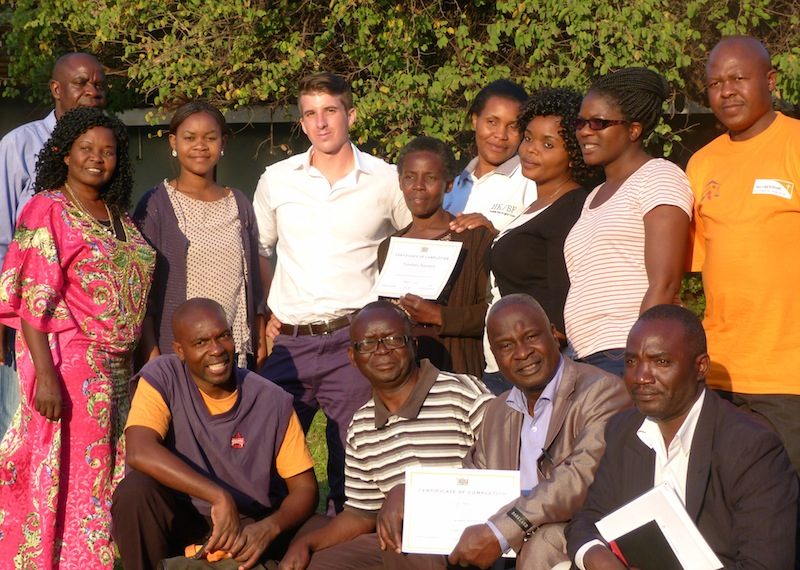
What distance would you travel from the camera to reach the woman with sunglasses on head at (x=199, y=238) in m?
6.36

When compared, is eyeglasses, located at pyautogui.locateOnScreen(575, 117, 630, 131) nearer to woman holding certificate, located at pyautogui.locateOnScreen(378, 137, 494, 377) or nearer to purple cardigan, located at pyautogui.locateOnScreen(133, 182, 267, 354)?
woman holding certificate, located at pyautogui.locateOnScreen(378, 137, 494, 377)

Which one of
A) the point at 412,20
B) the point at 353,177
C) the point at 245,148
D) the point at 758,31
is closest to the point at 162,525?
the point at 353,177

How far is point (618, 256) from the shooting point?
510cm

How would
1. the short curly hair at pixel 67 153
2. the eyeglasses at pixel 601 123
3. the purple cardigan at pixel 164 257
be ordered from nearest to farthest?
1. the eyeglasses at pixel 601 123
2. the short curly hair at pixel 67 153
3. the purple cardigan at pixel 164 257

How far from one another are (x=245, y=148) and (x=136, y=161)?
167cm

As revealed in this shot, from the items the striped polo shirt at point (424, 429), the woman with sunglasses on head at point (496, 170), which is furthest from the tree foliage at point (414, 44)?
the striped polo shirt at point (424, 429)

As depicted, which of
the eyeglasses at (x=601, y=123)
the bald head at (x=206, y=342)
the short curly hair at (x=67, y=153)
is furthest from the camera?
the short curly hair at (x=67, y=153)

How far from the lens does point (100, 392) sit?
605 centimetres

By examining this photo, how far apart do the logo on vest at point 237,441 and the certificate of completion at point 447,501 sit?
1.06 metres

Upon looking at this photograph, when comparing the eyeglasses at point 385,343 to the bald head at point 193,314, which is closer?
the eyeglasses at point 385,343

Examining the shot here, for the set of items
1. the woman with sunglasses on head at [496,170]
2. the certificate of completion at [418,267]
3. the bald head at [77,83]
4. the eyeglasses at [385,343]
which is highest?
the bald head at [77,83]

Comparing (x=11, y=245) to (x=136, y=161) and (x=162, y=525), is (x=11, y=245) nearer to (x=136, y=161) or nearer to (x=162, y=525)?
(x=162, y=525)

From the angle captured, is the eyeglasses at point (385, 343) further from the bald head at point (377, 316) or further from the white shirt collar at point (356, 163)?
the white shirt collar at point (356, 163)

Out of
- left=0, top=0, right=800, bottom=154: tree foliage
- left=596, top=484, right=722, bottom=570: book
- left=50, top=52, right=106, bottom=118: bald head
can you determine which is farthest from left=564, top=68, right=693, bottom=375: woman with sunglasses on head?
left=0, top=0, right=800, bottom=154: tree foliage
